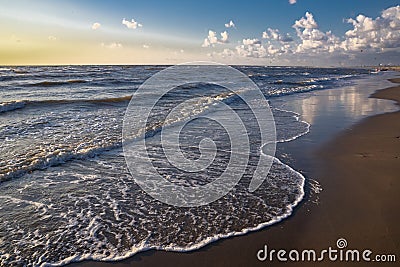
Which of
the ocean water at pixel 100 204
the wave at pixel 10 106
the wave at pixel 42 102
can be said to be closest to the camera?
the ocean water at pixel 100 204

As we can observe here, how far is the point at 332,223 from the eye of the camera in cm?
425

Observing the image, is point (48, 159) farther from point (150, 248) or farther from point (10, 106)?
point (10, 106)

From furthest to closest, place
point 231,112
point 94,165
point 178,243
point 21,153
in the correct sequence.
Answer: point 231,112
point 21,153
point 94,165
point 178,243

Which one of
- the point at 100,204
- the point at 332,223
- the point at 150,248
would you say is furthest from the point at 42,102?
the point at 332,223

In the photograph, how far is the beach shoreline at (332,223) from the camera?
3596 mm

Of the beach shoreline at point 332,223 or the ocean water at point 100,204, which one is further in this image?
the ocean water at point 100,204

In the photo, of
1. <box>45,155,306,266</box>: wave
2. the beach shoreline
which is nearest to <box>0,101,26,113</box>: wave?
<box>45,155,306,266</box>: wave

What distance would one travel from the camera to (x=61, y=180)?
19.8ft

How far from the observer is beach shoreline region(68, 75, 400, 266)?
360cm

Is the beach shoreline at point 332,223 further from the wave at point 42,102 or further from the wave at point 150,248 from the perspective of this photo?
the wave at point 42,102

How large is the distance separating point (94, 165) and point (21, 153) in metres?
2.12

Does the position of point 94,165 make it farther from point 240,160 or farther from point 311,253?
point 311,253

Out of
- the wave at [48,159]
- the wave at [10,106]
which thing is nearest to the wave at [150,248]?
the wave at [48,159]

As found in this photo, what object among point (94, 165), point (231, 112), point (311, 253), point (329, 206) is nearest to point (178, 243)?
point (311, 253)
